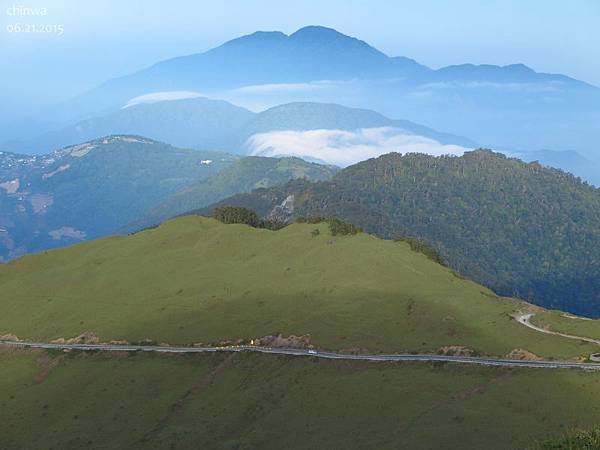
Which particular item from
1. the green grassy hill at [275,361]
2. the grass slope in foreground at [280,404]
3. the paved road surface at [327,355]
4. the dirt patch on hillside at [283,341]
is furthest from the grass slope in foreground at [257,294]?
the grass slope in foreground at [280,404]

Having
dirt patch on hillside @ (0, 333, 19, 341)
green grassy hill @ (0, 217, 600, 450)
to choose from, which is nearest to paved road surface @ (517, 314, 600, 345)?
green grassy hill @ (0, 217, 600, 450)

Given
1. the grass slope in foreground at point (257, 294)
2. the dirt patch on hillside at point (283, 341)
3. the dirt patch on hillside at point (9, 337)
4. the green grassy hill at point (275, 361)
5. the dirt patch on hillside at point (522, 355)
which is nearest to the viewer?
the green grassy hill at point (275, 361)

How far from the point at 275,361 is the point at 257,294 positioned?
2636 cm

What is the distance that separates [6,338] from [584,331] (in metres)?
90.8

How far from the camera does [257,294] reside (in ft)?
347

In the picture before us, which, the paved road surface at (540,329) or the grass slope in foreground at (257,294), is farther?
the grass slope in foreground at (257,294)

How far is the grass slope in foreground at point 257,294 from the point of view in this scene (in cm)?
8244

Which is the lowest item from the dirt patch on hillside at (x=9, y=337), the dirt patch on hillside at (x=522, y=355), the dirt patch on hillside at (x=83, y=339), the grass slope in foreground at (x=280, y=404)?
the dirt patch on hillside at (x=9, y=337)

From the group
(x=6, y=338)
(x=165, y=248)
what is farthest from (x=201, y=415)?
(x=165, y=248)

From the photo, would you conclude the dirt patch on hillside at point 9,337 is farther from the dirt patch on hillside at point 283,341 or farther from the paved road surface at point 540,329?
the paved road surface at point 540,329

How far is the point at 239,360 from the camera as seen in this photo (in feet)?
272

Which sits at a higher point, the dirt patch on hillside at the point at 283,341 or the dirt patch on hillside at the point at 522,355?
the dirt patch on hillside at the point at 522,355

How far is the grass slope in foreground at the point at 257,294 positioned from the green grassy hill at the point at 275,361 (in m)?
0.39

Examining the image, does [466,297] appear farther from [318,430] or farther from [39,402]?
[39,402]
